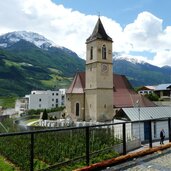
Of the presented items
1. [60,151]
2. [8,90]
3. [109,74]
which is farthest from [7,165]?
[8,90]

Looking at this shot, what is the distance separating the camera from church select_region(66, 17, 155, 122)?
5209 cm

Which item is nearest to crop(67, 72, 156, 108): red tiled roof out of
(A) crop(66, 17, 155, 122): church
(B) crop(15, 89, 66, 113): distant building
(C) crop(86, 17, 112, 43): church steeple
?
(A) crop(66, 17, 155, 122): church

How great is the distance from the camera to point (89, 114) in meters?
53.3

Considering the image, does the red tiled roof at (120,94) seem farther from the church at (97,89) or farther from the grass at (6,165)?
the grass at (6,165)

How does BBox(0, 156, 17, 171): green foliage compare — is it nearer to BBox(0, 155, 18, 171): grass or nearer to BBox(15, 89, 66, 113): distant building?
BBox(0, 155, 18, 171): grass

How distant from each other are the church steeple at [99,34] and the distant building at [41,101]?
5320 centimetres

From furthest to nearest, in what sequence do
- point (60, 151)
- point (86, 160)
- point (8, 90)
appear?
point (8, 90) → point (60, 151) → point (86, 160)

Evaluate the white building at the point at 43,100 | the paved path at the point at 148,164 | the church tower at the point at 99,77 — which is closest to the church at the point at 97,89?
the church tower at the point at 99,77

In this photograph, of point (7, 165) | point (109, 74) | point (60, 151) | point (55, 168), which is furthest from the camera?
point (109, 74)

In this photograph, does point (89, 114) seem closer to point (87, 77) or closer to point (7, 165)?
point (87, 77)

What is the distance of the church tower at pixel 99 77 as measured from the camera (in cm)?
5197

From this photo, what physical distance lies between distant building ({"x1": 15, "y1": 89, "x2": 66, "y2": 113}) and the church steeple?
175 ft

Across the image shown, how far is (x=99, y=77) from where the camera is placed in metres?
52.3

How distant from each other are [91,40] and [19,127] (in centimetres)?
2122
